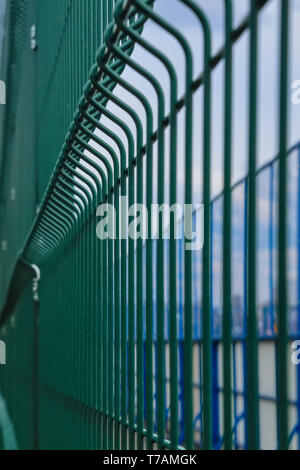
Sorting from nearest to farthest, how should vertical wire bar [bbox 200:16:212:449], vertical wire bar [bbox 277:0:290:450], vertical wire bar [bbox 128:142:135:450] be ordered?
vertical wire bar [bbox 277:0:290:450], vertical wire bar [bbox 200:16:212:449], vertical wire bar [bbox 128:142:135:450]

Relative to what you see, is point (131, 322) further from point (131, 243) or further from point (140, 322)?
point (131, 243)

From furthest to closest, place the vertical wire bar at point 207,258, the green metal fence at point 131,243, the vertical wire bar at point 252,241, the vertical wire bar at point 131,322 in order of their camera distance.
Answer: the vertical wire bar at point 131,322 → the vertical wire bar at point 207,258 → the green metal fence at point 131,243 → the vertical wire bar at point 252,241

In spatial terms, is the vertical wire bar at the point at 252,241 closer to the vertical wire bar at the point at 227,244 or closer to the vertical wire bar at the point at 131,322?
the vertical wire bar at the point at 227,244

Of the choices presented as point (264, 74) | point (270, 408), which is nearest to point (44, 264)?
point (270, 408)

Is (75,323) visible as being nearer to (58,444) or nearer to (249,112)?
(58,444)

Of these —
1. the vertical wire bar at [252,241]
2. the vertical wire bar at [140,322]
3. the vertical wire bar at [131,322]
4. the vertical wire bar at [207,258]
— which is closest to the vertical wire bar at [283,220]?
the vertical wire bar at [252,241]

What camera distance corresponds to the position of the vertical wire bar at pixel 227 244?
1.69m

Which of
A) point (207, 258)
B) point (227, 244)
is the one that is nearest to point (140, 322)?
point (207, 258)

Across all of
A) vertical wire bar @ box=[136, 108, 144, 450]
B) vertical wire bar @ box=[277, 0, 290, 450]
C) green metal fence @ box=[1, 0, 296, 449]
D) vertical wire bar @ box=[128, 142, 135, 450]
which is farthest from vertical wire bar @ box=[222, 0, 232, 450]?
vertical wire bar @ box=[128, 142, 135, 450]

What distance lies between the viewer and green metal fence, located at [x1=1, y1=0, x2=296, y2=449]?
1665mm

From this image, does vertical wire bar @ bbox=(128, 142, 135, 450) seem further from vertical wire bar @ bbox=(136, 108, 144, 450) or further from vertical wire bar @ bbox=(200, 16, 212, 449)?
vertical wire bar @ bbox=(200, 16, 212, 449)

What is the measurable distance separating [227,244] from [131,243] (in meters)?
1.01

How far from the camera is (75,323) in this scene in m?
4.38
